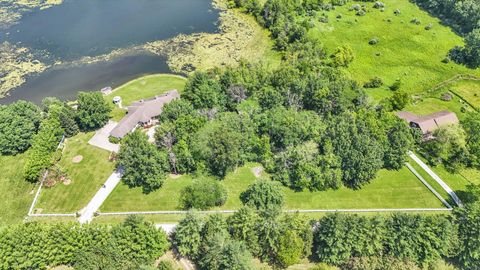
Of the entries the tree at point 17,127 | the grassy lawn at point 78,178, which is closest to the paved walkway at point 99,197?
the grassy lawn at point 78,178

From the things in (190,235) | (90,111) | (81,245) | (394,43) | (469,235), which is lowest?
(469,235)

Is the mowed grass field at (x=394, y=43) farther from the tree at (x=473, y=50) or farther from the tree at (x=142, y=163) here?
the tree at (x=142, y=163)

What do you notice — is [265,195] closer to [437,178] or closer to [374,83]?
[437,178]

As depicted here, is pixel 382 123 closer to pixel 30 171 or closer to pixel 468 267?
pixel 468 267

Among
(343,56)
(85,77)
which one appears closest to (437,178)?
(343,56)

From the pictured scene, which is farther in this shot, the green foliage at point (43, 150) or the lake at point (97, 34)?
the lake at point (97, 34)

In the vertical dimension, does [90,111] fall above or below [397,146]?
above

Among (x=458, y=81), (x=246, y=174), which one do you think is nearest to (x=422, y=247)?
(x=246, y=174)
